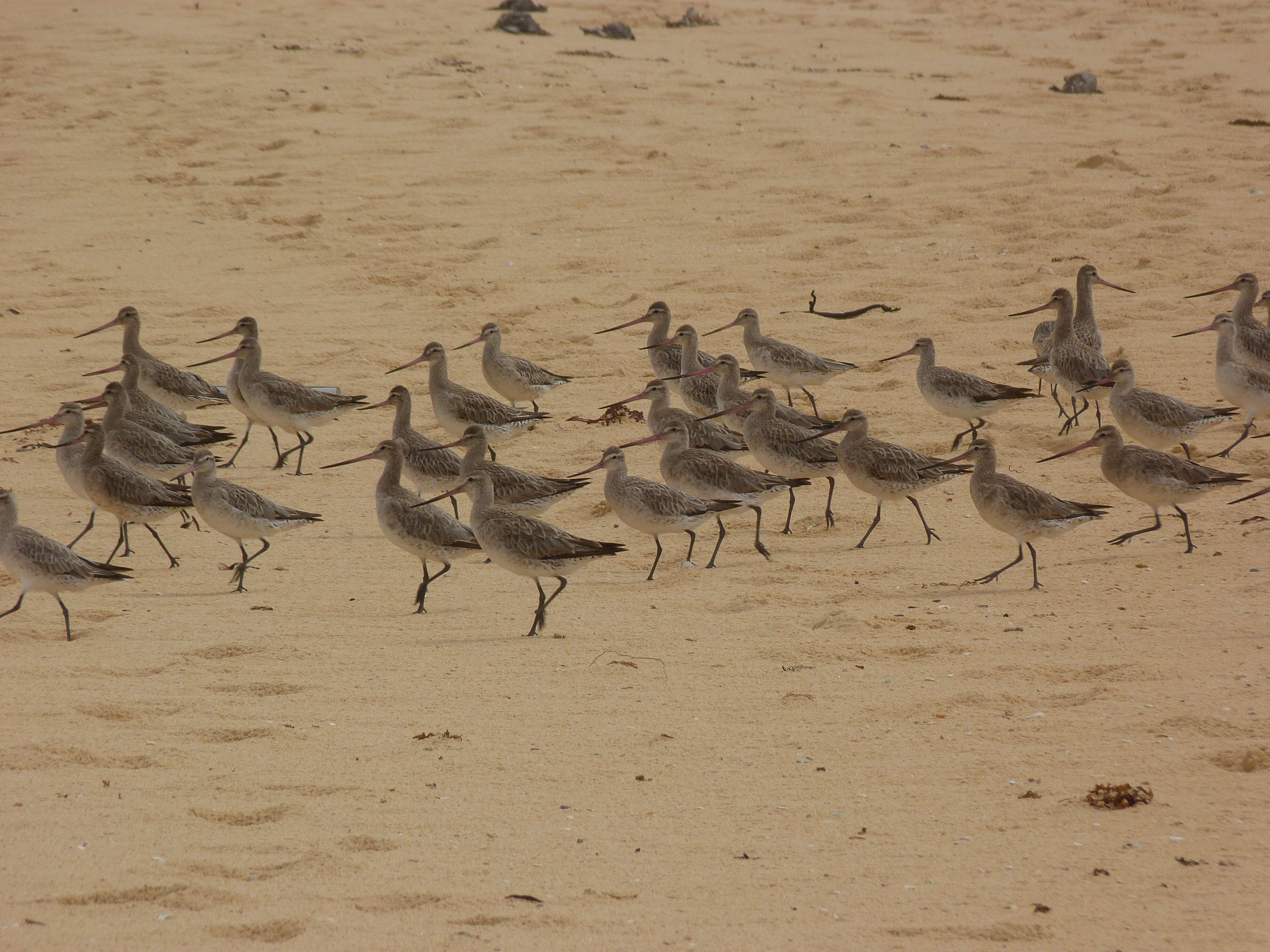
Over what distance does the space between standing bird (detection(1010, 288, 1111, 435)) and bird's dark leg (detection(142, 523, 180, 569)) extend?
6207 mm

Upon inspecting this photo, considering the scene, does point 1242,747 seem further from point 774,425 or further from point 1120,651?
point 774,425

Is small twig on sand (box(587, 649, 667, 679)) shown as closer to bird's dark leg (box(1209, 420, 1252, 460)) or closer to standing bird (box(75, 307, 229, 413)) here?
bird's dark leg (box(1209, 420, 1252, 460))

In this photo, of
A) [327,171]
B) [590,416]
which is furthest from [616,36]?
[590,416]

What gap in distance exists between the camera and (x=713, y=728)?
5.42 meters

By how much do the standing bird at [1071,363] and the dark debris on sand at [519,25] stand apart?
11080mm

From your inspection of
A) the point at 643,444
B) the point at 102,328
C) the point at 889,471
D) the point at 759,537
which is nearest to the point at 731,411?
the point at 643,444

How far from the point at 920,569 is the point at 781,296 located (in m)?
5.02

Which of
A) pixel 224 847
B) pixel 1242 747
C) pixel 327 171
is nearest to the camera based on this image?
pixel 224 847

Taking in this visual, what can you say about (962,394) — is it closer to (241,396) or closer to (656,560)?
(656,560)

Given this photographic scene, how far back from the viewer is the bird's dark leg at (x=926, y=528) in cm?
812

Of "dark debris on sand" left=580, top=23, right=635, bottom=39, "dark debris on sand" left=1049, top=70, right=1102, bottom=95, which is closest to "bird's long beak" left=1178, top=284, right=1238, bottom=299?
"dark debris on sand" left=1049, top=70, right=1102, bottom=95

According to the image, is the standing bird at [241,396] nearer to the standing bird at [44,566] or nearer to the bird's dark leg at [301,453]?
the bird's dark leg at [301,453]

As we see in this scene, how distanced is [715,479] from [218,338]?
4.66 m

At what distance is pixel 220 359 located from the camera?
32.3 ft
